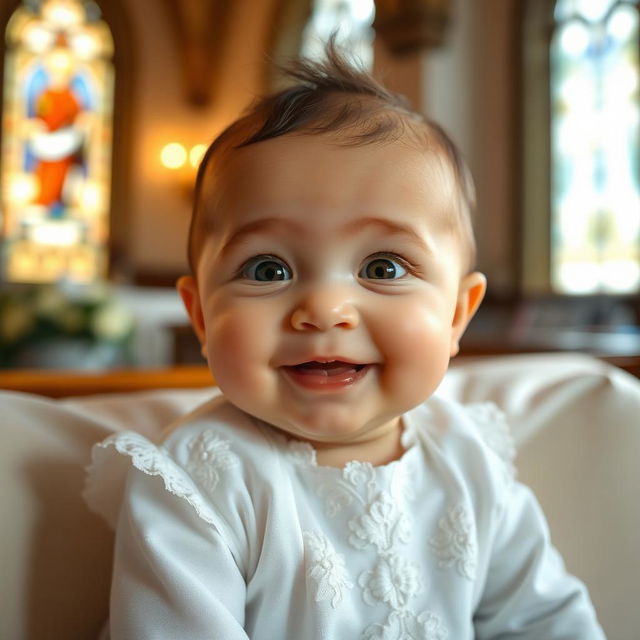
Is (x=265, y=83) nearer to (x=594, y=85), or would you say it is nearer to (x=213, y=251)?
(x=594, y=85)

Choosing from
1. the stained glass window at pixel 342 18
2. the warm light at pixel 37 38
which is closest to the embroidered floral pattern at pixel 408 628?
the stained glass window at pixel 342 18

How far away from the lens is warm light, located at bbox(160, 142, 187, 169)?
6773 millimetres

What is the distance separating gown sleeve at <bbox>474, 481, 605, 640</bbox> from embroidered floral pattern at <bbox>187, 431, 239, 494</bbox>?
323 mm

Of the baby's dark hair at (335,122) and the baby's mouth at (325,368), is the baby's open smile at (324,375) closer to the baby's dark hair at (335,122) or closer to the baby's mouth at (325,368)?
the baby's mouth at (325,368)

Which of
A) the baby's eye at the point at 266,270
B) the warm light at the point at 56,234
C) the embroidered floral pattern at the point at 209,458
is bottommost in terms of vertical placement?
the embroidered floral pattern at the point at 209,458

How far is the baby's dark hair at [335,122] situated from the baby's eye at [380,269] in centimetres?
10

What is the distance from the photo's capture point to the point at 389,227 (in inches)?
28.8

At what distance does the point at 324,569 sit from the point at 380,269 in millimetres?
301

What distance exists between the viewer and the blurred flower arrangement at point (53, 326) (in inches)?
102

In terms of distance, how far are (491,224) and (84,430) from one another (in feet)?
14.7

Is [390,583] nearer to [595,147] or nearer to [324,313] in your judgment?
[324,313]

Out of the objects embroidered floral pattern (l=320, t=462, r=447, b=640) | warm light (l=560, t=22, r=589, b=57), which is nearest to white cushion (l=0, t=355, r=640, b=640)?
embroidered floral pattern (l=320, t=462, r=447, b=640)

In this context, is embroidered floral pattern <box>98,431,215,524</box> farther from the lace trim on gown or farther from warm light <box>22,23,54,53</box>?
warm light <box>22,23,54,53</box>

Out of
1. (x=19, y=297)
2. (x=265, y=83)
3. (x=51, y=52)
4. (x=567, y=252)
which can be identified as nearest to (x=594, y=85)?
(x=567, y=252)
